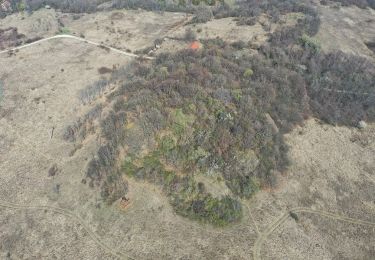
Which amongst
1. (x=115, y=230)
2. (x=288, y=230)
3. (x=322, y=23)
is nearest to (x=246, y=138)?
(x=288, y=230)

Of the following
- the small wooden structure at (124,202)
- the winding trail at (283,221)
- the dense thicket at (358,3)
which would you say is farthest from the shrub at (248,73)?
the dense thicket at (358,3)

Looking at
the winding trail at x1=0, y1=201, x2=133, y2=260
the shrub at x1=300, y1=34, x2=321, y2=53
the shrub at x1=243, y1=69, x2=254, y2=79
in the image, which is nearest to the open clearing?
the winding trail at x1=0, y1=201, x2=133, y2=260

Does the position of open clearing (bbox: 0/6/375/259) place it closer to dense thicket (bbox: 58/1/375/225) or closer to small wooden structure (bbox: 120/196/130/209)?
small wooden structure (bbox: 120/196/130/209)

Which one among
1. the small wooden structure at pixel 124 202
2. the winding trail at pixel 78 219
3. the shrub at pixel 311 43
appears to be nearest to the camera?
the winding trail at pixel 78 219

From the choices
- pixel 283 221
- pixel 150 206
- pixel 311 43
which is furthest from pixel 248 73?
pixel 150 206

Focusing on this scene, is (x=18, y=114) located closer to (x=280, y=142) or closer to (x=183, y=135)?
(x=183, y=135)

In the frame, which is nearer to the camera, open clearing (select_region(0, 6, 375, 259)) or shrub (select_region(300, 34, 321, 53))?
open clearing (select_region(0, 6, 375, 259))

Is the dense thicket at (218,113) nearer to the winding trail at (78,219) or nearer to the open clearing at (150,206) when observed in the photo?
the open clearing at (150,206)

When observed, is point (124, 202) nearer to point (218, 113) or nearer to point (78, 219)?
point (78, 219)
